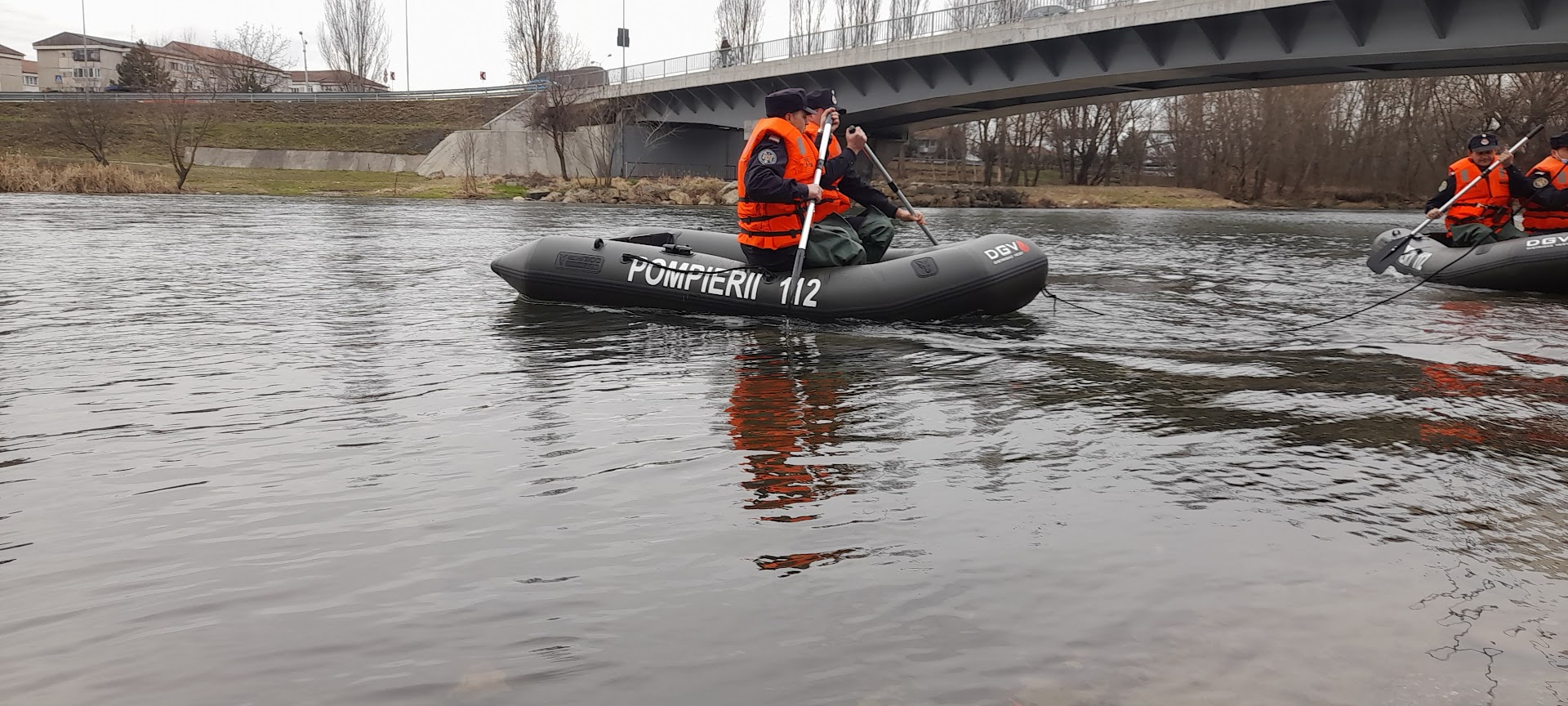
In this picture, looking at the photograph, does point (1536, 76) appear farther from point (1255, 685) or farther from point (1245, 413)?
point (1255, 685)

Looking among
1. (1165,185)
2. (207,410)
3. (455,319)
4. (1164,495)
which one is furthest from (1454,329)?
(1165,185)

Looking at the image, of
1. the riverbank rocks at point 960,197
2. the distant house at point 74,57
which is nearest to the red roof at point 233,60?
the distant house at point 74,57

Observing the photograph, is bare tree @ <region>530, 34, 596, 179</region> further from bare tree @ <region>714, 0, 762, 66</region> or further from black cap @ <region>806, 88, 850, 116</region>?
black cap @ <region>806, 88, 850, 116</region>

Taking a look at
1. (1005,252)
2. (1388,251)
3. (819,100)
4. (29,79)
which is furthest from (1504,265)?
(29,79)

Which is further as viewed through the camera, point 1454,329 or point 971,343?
point 1454,329

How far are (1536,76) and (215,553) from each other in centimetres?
5270

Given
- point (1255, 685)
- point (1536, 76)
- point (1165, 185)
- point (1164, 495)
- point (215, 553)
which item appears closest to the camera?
point (1255, 685)

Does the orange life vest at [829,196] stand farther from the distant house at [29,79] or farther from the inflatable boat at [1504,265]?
the distant house at [29,79]

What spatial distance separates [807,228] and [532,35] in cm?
6067

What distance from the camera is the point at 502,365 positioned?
27.0 ft

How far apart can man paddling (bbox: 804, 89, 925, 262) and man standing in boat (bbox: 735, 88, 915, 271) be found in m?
0.02

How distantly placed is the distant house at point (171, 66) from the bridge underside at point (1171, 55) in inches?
1488

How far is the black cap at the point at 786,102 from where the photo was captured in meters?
9.66

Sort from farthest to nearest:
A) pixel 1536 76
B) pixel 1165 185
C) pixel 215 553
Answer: pixel 1165 185 < pixel 1536 76 < pixel 215 553
